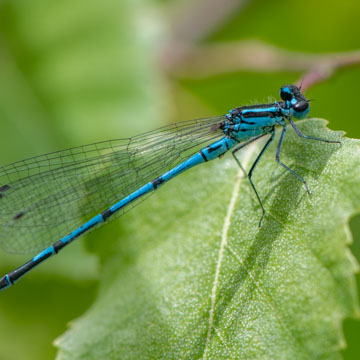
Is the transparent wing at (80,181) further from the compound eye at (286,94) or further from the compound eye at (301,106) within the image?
the compound eye at (301,106)

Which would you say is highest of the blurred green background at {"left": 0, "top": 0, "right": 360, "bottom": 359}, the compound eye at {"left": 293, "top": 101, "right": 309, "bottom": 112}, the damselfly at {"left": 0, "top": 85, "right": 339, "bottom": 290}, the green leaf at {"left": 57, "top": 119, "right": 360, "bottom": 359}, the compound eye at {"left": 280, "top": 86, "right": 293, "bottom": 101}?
the blurred green background at {"left": 0, "top": 0, "right": 360, "bottom": 359}

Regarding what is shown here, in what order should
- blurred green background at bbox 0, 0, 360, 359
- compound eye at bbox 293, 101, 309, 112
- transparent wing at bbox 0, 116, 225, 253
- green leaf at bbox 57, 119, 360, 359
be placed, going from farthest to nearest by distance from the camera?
blurred green background at bbox 0, 0, 360, 359, transparent wing at bbox 0, 116, 225, 253, compound eye at bbox 293, 101, 309, 112, green leaf at bbox 57, 119, 360, 359

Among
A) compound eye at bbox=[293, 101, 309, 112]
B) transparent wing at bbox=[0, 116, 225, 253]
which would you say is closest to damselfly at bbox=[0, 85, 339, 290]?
transparent wing at bbox=[0, 116, 225, 253]

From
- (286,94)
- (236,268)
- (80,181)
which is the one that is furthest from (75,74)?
(236,268)

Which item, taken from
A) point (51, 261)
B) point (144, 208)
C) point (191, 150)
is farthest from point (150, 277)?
point (51, 261)

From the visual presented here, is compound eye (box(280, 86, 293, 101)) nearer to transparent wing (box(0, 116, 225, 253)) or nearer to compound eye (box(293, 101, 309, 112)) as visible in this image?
compound eye (box(293, 101, 309, 112))

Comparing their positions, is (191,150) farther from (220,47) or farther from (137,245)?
(220,47)

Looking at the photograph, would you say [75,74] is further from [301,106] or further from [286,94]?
[301,106]

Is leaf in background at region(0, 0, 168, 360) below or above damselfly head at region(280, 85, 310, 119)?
above

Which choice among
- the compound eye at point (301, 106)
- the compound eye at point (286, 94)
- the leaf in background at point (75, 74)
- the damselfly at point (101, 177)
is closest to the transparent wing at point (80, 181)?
the damselfly at point (101, 177)
